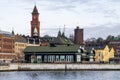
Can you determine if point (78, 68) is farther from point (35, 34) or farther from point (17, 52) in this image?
point (35, 34)

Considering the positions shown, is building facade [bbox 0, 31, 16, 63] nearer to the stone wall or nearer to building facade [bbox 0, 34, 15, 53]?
building facade [bbox 0, 34, 15, 53]

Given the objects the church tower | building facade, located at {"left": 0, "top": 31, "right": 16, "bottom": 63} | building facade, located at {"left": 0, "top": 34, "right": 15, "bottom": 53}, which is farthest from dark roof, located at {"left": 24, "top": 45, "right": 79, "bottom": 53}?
the church tower

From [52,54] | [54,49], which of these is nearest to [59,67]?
[52,54]

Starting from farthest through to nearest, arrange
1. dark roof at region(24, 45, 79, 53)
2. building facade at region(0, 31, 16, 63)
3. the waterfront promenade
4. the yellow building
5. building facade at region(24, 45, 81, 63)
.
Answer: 1. the yellow building
2. building facade at region(0, 31, 16, 63)
3. building facade at region(24, 45, 81, 63)
4. dark roof at region(24, 45, 79, 53)
5. the waterfront promenade

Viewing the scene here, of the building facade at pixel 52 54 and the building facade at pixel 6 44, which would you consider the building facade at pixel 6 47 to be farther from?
the building facade at pixel 52 54

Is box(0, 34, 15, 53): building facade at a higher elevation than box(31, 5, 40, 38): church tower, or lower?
lower

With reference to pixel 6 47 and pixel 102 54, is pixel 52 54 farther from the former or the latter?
pixel 102 54

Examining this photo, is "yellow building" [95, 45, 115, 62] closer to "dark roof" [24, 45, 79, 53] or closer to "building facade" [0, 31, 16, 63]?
"building facade" [0, 31, 16, 63]

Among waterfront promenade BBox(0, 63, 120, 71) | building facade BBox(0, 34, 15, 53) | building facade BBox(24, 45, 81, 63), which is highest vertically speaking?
building facade BBox(0, 34, 15, 53)

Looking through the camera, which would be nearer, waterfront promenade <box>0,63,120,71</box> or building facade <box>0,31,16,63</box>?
waterfront promenade <box>0,63,120,71</box>

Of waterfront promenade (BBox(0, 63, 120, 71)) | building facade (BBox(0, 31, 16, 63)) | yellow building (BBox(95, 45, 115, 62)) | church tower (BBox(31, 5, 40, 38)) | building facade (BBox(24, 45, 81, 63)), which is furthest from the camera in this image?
church tower (BBox(31, 5, 40, 38))

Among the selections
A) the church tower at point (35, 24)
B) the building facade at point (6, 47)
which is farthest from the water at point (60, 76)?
the church tower at point (35, 24)

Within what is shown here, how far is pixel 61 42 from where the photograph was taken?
479 feet

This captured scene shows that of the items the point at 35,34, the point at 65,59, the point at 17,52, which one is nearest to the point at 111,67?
the point at 65,59
